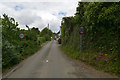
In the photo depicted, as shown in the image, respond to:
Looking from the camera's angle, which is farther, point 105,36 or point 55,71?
point 105,36

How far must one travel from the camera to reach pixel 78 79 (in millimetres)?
4758

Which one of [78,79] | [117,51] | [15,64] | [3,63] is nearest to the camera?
[78,79]

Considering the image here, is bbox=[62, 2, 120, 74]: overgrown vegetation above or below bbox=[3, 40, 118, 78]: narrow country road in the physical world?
above

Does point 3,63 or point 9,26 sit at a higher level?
point 9,26

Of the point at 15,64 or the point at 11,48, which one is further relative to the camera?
the point at 15,64

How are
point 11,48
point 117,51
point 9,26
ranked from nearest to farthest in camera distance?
point 117,51 → point 11,48 → point 9,26

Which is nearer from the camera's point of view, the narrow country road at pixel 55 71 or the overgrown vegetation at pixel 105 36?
A: the narrow country road at pixel 55 71

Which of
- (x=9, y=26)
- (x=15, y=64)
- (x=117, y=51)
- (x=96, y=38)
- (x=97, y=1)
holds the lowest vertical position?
(x=15, y=64)

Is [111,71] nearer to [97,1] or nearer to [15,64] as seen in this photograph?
[97,1]

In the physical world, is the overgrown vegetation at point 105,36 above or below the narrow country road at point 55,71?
above

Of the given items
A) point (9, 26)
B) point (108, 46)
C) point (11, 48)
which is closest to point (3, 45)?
point (11, 48)

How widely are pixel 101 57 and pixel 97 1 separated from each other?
415cm

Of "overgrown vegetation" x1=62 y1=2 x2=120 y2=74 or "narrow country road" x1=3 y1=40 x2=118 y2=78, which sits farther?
"overgrown vegetation" x1=62 y1=2 x2=120 y2=74

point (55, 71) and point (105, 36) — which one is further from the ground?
point (105, 36)
